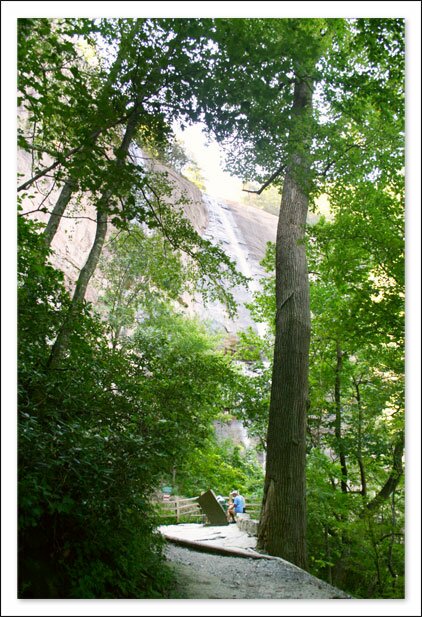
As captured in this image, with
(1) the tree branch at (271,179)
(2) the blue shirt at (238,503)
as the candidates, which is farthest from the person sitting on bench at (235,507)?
(1) the tree branch at (271,179)

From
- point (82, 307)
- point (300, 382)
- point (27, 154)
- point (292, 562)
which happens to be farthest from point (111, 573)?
point (27, 154)

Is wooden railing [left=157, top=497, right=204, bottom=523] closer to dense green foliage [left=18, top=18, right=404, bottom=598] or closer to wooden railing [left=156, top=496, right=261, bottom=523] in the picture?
wooden railing [left=156, top=496, right=261, bottom=523]

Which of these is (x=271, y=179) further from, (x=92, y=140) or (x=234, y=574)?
(x=234, y=574)

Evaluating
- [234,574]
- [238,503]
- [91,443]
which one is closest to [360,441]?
[238,503]

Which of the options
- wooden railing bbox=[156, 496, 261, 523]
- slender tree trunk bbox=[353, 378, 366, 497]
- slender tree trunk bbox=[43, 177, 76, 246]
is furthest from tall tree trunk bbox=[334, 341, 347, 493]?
slender tree trunk bbox=[43, 177, 76, 246]

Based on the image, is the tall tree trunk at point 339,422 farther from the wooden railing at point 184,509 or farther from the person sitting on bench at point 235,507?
the wooden railing at point 184,509

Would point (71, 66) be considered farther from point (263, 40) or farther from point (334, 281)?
point (334, 281)
